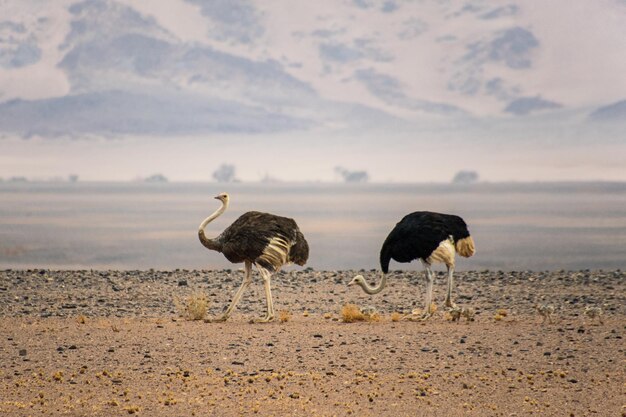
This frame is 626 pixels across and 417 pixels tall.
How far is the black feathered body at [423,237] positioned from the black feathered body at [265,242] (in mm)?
1641

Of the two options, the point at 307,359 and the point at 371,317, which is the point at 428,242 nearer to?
the point at 371,317

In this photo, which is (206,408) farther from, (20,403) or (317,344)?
(317,344)

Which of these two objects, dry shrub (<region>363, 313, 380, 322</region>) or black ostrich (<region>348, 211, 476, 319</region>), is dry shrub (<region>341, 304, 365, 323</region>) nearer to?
dry shrub (<region>363, 313, 380, 322</region>)

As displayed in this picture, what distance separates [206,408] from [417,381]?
3.08 m

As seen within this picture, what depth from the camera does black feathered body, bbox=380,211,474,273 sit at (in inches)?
796

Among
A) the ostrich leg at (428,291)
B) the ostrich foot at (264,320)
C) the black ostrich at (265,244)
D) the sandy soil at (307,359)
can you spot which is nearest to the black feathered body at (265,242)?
the black ostrich at (265,244)

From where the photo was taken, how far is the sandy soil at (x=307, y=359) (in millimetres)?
14656

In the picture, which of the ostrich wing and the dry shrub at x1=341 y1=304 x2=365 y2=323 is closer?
the ostrich wing

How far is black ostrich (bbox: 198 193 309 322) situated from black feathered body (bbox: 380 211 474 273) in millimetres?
1664

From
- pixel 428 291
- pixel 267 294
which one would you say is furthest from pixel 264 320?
pixel 428 291

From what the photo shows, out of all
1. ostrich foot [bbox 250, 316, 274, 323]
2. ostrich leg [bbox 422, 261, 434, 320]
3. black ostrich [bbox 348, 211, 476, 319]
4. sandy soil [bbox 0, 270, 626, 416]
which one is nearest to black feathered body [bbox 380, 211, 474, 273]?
black ostrich [bbox 348, 211, 476, 319]

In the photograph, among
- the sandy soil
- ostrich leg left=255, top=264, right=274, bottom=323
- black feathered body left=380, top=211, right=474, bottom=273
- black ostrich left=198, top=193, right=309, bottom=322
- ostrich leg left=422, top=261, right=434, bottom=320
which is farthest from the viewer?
ostrich leg left=422, top=261, right=434, bottom=320

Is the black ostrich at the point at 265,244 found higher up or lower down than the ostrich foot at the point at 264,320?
higher up

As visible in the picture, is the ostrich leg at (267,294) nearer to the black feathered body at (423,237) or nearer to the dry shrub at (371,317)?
the dry shrub at (371,317)
